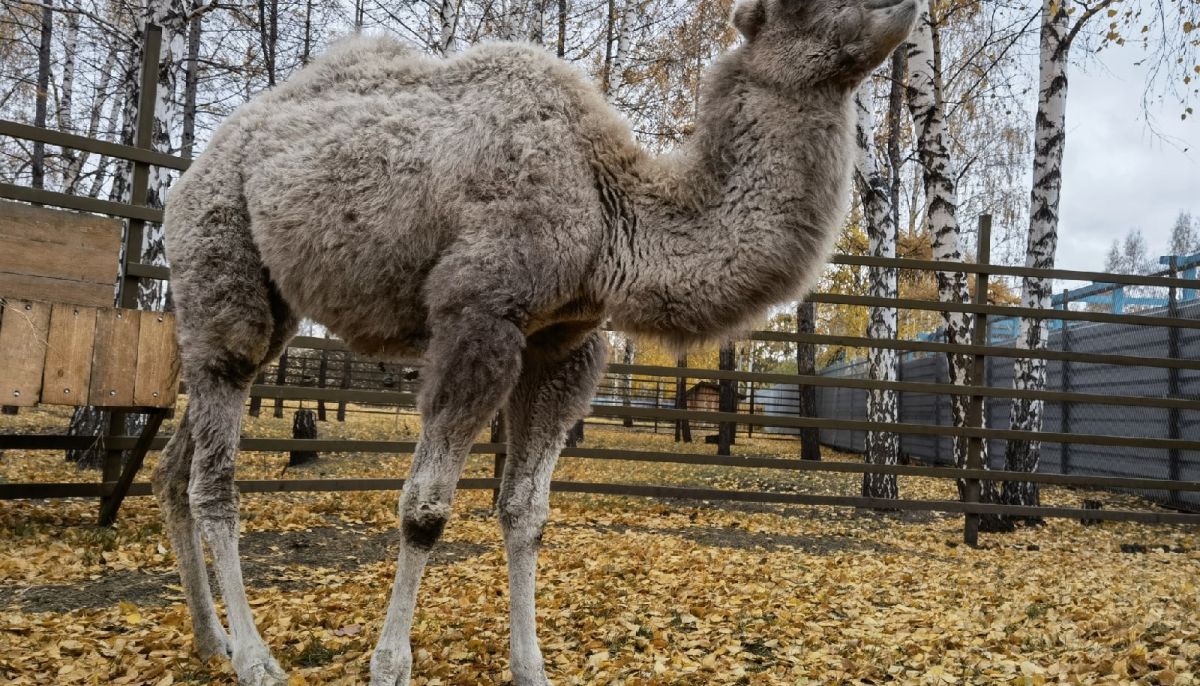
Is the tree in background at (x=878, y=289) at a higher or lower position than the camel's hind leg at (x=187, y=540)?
higher

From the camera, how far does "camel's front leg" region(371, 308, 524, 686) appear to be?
2.74 m

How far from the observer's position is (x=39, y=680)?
2.94m

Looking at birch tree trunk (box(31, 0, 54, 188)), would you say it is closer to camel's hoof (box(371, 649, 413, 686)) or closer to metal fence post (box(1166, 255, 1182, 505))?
camel's hoof (box(371, 649, 413, 686))

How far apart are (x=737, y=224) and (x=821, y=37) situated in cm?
74

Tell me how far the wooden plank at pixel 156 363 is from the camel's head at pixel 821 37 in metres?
3.34

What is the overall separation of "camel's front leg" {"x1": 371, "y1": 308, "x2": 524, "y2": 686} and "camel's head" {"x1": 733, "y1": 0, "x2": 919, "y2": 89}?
138cm

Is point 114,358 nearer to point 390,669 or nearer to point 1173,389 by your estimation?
point 390,669

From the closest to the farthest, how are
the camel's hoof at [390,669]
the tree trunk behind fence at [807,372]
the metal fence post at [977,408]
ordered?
the camel's hoof at [390,669], the metal fence post at [977,408], the tree trunk behind fence at [807,372]

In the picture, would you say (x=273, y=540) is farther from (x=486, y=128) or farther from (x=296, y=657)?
(x=486, y=128)

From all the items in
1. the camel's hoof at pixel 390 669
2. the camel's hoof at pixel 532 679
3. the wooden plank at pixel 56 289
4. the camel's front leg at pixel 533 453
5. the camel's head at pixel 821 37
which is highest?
the camel's head at pixel 821 37

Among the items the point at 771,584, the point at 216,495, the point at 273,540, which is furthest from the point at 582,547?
the point at 216,495

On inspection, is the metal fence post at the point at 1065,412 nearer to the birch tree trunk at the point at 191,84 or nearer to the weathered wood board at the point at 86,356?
the weathered wood board at the point at 86,356

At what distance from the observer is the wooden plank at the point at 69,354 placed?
153 inches

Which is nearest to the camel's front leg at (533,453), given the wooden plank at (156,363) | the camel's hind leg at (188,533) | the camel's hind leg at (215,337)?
the camel's hind leg at (215,337)
